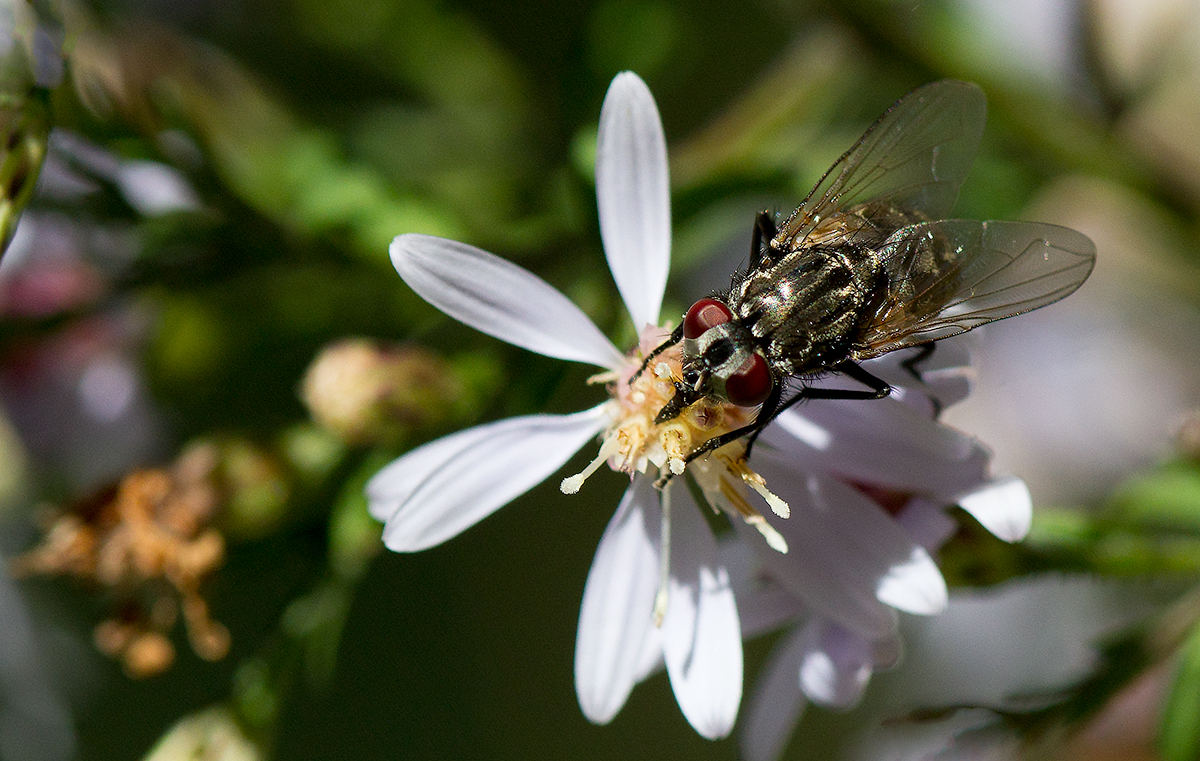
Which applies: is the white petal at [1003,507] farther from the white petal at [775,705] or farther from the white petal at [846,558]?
the white petal at [775,705]

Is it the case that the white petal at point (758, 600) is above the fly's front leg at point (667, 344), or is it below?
below

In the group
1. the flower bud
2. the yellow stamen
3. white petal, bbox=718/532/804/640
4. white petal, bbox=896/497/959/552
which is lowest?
white petal, bbox=718/532/804/640

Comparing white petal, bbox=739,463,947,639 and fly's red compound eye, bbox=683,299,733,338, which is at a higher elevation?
fly's red compound eye, bbox=683,299,733,338

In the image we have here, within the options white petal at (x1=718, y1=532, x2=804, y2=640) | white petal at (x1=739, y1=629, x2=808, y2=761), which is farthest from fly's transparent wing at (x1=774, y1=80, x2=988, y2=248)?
white petal at (x1=739, y1=629, x2=808, y2=761)

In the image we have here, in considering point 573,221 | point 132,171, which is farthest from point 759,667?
point 132,171

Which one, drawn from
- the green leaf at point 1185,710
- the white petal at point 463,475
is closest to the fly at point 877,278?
the white petal at point 463,475

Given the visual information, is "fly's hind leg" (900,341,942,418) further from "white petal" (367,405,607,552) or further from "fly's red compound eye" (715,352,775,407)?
"white petal" (367,405,607,552)

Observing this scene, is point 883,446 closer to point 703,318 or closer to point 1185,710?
point 703,318
